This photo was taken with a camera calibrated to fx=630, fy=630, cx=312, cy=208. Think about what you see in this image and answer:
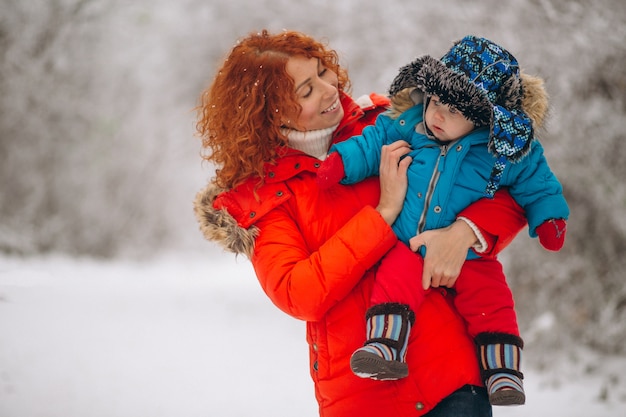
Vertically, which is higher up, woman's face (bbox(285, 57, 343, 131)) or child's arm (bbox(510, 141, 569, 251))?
woman's face (bbox(285, 57, 343, 131))

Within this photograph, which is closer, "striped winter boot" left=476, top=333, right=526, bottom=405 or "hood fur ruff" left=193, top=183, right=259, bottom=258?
"striped winter boot" left=476, top=333, right=526, bottom=405

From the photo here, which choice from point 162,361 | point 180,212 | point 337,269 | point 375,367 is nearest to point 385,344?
point 375,367

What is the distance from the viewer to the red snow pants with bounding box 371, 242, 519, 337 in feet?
6.03

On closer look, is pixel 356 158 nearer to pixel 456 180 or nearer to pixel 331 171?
pixel 331 171

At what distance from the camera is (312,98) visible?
2.06 meters

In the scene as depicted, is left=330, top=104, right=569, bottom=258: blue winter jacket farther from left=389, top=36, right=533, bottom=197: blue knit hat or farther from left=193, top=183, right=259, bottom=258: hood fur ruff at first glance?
left=193, top=183, right=259, bottom=258: hood fur ruff

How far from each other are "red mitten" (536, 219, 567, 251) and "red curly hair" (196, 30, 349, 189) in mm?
837

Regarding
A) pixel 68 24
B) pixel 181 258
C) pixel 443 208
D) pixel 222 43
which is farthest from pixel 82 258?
pixel 443 208

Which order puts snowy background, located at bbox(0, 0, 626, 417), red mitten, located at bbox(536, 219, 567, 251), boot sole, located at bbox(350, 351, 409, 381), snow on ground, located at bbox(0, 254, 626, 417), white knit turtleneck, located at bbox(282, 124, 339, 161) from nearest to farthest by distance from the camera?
boot sole, located at bbox(350, 351, 409, 381)
red mitten, located at bbox(536, 219, 567, 251)
white knit turtleneck, located at bbox(282, 124, 339, 161)
snow on ground, located at bbox(0, 254, 626, 417)
snowy background, located at bbox(0, 0, 626, 417)

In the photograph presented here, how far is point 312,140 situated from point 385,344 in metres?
0.72

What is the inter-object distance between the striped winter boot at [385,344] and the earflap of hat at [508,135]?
1.70ft

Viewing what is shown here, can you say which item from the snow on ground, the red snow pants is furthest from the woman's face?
the snow on ground

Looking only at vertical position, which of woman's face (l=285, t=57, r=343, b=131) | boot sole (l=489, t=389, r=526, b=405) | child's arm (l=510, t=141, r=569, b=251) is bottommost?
boot sole (l=489, t=389, r=526, b=405)

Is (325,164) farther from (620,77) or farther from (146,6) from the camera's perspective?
(146,6)
